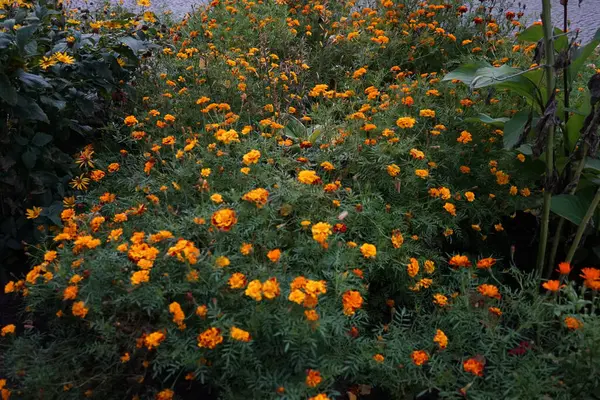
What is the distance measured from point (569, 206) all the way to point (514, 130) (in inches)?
14.6

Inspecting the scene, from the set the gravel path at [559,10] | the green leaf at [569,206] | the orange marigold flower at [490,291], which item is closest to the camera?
the orange marigold flower at [490,291]

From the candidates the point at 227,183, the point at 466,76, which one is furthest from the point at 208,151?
the point at 466,76

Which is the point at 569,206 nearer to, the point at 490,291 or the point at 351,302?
the point at 490,291

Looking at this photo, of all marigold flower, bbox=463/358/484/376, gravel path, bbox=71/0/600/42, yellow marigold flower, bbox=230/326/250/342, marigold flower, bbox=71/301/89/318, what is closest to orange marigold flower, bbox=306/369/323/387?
yellow marigold flower, bbox=230/326/250/342

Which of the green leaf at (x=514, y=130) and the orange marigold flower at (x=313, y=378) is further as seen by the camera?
the green leaf at (x=514, y=130)

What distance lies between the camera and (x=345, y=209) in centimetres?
213

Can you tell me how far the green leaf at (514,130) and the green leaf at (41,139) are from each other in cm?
195

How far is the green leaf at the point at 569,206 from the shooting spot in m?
2.08

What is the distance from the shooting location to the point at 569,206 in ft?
6.89

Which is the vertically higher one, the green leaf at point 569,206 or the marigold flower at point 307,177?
the marigold flower at point 307,177

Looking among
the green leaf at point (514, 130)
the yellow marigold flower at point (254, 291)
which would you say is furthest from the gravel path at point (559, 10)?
the yellow marigold flower at point (254, 291)

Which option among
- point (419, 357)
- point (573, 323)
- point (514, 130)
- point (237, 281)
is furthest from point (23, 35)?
point (573, 323)

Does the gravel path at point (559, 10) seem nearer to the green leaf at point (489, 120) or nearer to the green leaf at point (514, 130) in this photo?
the green leaf at point (489, 120)

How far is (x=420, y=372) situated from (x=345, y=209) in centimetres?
72
